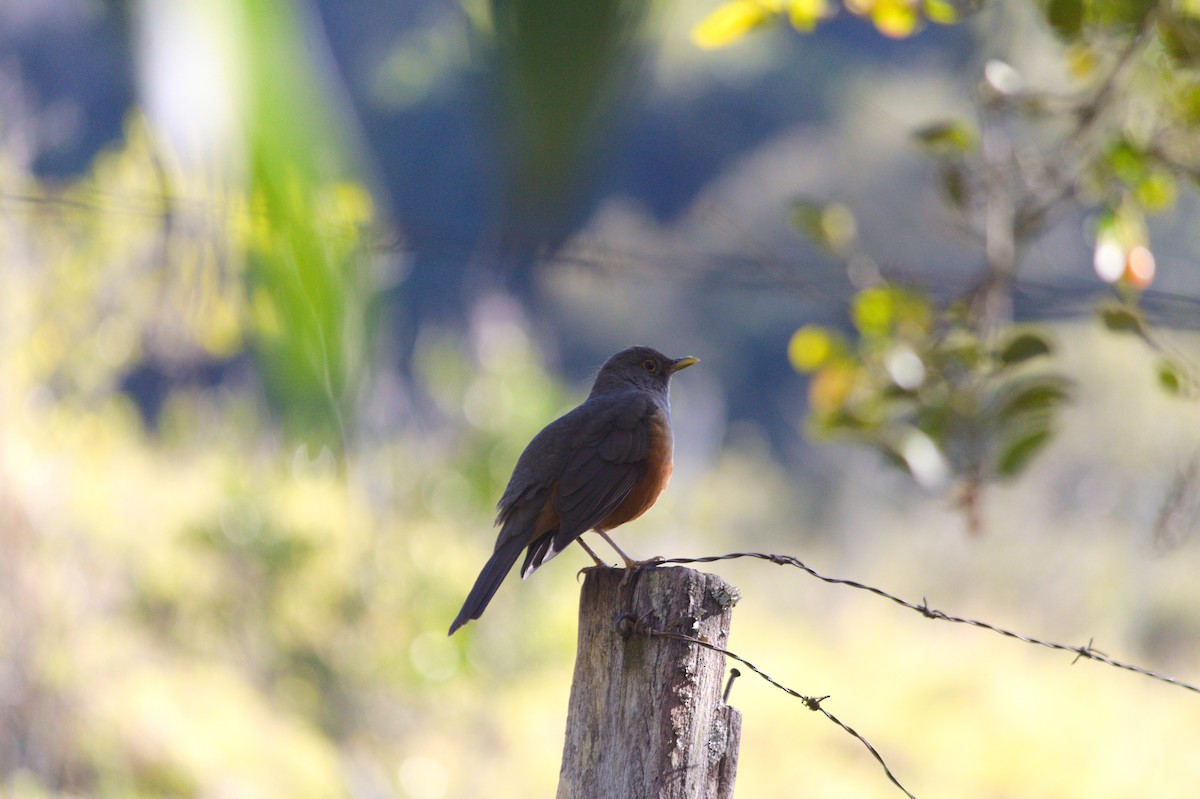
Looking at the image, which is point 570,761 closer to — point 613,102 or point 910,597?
point 613,102

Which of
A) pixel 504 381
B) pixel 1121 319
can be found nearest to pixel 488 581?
pixel 1121 319

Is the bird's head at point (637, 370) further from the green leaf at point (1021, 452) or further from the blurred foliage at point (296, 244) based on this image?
the blurred foliage at point (296, 244)

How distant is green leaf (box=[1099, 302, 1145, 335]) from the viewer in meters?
3.59

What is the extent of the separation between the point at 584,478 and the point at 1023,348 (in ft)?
5.29

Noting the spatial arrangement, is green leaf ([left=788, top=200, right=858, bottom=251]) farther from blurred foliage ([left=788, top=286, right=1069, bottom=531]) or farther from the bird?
the bird

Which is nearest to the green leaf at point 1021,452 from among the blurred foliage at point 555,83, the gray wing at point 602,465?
the gray wing at point 602,465

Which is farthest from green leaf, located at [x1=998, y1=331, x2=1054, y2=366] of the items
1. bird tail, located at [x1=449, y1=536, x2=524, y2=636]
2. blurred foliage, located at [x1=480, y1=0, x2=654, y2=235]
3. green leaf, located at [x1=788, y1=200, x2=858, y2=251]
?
blurred foliage, located at [x1=480, y1=0, x2=654, y2=235]

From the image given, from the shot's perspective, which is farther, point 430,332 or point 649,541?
point 430,332

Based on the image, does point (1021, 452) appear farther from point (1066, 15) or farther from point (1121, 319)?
point (1066, 15)

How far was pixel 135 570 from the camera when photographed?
425 inches

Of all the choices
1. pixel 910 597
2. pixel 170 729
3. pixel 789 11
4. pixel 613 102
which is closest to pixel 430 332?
pixel 170 729

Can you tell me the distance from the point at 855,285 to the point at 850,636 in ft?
36.0

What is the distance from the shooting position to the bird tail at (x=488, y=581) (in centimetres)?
308

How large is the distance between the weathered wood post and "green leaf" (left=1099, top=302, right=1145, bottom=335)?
184cm
